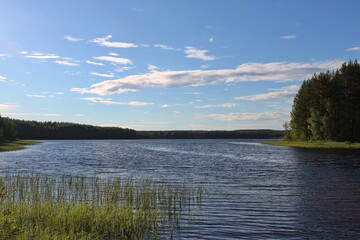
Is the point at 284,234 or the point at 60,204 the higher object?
the point at 60,204

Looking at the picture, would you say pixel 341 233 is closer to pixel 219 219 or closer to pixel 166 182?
pixel 219 219

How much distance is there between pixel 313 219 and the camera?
66.7ft

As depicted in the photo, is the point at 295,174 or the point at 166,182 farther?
the point at 295,174

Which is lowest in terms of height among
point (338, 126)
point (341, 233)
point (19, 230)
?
point (341, 233)

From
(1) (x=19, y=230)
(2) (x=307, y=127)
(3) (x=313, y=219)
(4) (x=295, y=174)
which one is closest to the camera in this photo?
(1) (x=19, y=230)

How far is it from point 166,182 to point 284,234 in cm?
1931

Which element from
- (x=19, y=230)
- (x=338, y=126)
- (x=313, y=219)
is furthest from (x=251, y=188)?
(x=338, y=126)

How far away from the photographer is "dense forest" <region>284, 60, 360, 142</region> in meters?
109

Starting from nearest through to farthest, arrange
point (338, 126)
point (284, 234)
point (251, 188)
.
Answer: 1. point (284, 234)
2. point (251, 188)
3. point (338, 126)

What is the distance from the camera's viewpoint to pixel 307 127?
124688mm

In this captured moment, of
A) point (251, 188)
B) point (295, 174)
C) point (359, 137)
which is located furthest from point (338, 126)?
point (251, 188)

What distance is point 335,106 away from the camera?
110 meters

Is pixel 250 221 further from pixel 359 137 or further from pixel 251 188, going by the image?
pixel 359 137

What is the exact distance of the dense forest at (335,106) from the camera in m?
109
